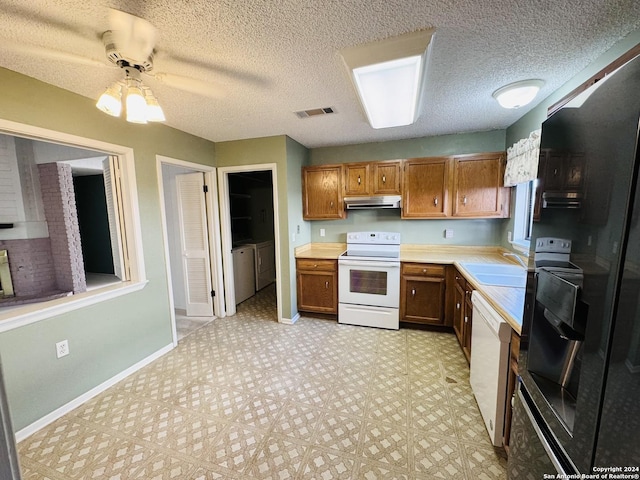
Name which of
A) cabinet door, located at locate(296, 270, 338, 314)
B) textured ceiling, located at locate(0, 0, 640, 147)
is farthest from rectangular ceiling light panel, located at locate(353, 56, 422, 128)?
cabinet door, located at locate(296, 270, 338, 314)

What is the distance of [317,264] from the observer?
344cm

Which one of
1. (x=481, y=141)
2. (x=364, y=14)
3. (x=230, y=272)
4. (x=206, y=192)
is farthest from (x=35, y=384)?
(x=481, y=141)

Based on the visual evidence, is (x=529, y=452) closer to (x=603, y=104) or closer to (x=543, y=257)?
(x=543, y=257)

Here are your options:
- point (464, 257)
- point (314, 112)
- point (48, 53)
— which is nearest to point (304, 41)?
point (314, 112)

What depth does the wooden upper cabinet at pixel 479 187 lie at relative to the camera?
3014 millimetres

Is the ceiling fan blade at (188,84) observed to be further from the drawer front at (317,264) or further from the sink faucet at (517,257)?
the sink faucet at (517,257)

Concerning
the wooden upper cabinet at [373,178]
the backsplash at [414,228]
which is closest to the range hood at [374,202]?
the wooden upper cabinet at [373,178]

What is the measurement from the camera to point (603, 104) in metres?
0.69

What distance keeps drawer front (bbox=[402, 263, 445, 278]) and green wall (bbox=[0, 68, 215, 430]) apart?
2.78m

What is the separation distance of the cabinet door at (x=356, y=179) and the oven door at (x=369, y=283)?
1.00 m

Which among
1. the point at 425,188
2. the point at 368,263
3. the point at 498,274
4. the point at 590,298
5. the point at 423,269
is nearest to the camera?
the point at 590,298

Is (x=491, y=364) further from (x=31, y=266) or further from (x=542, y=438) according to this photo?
(x=31, y=266)

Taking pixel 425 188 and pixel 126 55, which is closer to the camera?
pixel 126 55

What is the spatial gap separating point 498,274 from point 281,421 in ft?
7.28
